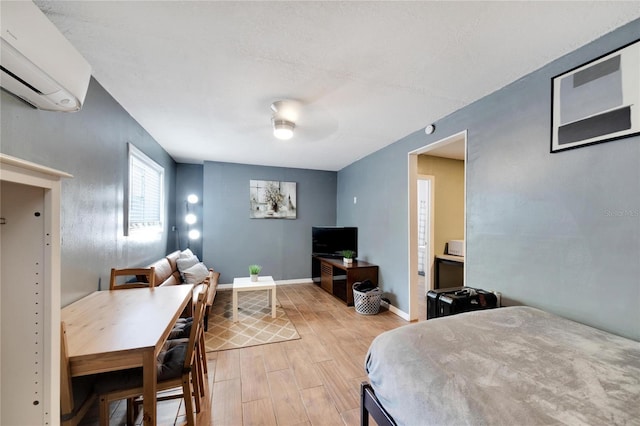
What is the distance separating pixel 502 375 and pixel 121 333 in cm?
180

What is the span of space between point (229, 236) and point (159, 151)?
1910 mm

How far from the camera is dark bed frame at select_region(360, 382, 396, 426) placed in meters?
1.20

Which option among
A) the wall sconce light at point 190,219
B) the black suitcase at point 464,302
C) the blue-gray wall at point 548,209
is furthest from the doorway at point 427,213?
the wall sconce light at point 190,219

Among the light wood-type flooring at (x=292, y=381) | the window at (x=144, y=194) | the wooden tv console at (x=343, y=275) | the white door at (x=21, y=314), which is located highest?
the window at (x=144, y=194)

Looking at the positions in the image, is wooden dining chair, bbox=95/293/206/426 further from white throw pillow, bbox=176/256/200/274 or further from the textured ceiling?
white throw pillow, bbox=176/256/200/274

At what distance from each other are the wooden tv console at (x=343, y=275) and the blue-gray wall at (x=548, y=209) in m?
1.69

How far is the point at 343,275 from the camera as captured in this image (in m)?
4.35

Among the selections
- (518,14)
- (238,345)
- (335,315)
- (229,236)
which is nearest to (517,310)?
(518,14)

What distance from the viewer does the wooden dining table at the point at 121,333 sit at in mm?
1153

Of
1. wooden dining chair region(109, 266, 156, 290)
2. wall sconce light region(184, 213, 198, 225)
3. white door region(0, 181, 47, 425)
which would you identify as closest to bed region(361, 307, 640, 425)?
white door region(0, 181, 47, 425)

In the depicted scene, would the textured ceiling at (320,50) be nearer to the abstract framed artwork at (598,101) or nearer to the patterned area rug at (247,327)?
the abstract framed artwork at (598,101)

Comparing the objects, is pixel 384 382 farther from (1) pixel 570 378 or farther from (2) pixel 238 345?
(2) pixel 238 345

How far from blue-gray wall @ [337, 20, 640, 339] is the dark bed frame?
1.44 metres

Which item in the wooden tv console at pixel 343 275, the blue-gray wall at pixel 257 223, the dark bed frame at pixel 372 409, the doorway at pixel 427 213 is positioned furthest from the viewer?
the blue-gray wall at pixel 257 223
